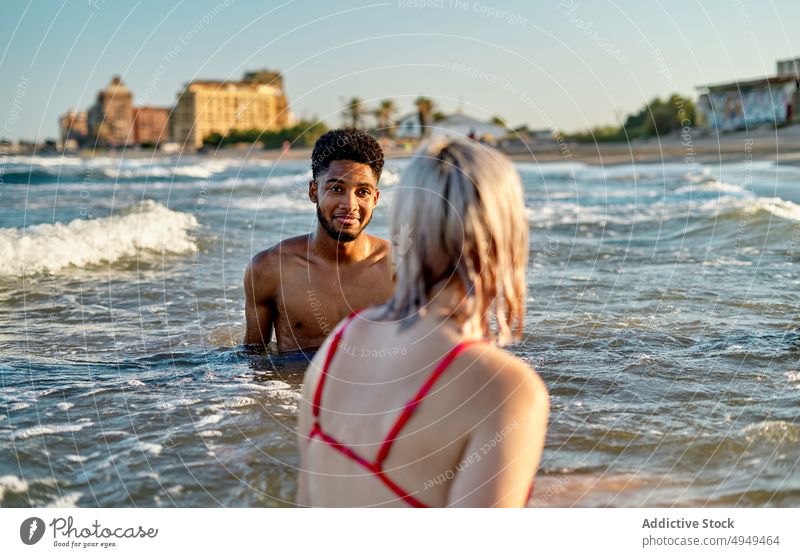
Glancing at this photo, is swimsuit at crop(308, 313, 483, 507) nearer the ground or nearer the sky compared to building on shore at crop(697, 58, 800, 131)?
nearer the ground

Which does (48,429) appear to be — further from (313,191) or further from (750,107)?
(750,107)

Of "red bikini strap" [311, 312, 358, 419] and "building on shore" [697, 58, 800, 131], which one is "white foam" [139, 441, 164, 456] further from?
"building on shore" [697, 58, 800, 131]

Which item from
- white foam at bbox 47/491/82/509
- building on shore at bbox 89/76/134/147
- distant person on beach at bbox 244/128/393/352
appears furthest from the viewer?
building on shore at bbox 89/76/134/147

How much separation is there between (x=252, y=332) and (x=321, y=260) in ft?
2.17

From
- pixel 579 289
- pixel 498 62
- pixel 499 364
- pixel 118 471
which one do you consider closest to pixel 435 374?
pixel 499 364

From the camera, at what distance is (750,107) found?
134 feet

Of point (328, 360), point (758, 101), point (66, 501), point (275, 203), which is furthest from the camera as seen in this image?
point (758, 101)

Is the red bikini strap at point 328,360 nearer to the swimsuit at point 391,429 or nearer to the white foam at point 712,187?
the swimsuit at point 391,429

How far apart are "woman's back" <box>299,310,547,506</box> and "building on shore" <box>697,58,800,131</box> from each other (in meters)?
31.0

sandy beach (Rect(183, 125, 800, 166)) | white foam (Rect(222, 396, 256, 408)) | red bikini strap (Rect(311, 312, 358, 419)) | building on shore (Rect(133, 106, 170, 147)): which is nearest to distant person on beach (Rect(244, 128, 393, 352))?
white foam (Rect(222, 396, 256, 408))

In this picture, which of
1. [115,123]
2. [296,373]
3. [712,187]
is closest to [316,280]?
[296,373]

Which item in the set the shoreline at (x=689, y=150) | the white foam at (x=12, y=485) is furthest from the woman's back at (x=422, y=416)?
the shoreline at (x=689, y=150)

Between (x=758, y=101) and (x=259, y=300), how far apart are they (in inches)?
1525

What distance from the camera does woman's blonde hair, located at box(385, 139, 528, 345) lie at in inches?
80.0
